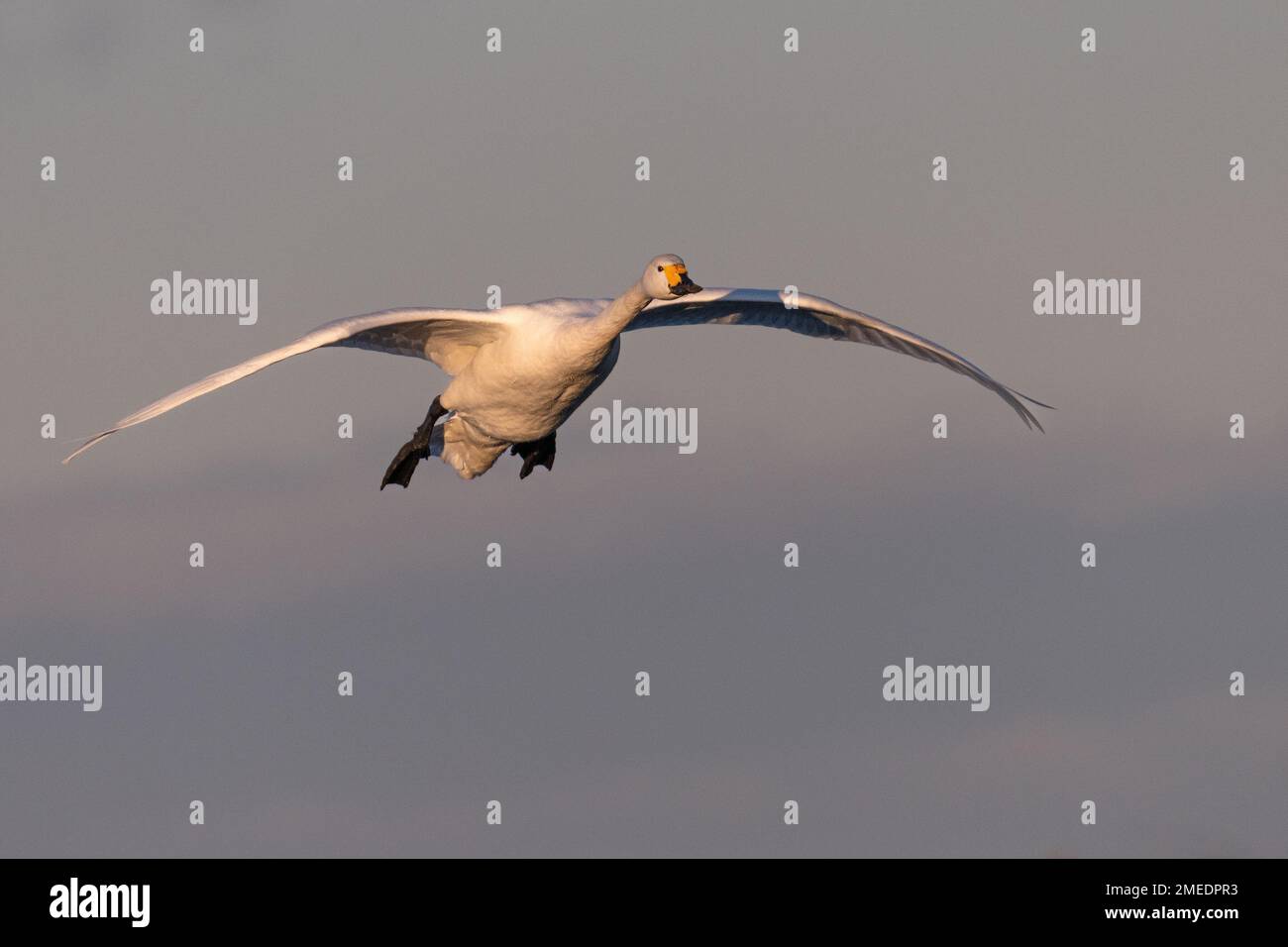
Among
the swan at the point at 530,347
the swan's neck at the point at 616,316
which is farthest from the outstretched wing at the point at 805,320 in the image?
the swan's neck at the point at 616,316

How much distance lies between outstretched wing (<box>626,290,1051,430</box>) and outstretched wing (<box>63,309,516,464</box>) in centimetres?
245

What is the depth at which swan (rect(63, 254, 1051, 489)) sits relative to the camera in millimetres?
35562

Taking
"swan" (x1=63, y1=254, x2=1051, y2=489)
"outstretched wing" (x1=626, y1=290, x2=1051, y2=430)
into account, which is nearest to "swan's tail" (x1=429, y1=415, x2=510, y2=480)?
"swan" (x1=63, y1=254, x2=1051, y2=489)

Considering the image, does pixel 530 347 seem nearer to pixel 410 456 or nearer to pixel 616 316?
pixel 616 316

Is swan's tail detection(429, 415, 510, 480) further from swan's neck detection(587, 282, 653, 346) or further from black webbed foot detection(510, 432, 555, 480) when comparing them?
swan's neck detection(587, 282, 653, 346)

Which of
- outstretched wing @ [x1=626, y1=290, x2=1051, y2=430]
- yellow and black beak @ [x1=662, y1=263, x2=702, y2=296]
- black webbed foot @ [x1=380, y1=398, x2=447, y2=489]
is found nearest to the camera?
yellow and black beak @ [x1=662, y1=263, x2=702, y2=296]

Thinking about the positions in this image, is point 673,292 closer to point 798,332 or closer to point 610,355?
point 610,355

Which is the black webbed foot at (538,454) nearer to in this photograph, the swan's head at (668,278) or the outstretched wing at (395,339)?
the outstretched wing at (395,339)

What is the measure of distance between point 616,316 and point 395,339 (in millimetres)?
4584

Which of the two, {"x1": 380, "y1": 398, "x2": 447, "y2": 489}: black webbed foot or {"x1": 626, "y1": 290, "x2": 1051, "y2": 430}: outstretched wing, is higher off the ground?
{"x1": 626, "y1": 290, "x2": 1051, "y2": 430}: outstretched wing

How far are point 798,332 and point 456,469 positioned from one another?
565 centimetres

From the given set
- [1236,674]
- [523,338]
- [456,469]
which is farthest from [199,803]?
[1236,674]

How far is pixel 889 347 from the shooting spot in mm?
40969

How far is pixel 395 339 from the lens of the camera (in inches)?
1533
